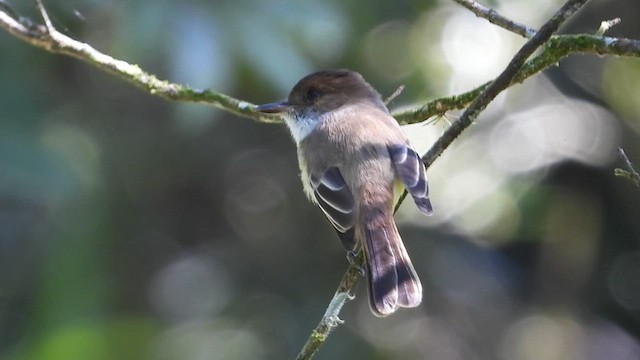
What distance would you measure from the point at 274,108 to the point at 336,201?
1.96 feet

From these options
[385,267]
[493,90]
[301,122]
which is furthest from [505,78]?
[301,122]

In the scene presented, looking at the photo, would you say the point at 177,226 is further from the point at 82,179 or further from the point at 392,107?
the point at 392,107

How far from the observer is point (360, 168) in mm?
3535

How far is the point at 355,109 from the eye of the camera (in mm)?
4035

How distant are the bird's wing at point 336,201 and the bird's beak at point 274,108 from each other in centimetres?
30

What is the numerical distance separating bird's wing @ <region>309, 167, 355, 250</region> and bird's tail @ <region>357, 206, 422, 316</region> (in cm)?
4

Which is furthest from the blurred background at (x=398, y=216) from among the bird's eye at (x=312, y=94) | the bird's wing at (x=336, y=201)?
the bird's wing at (x=336, y=201)

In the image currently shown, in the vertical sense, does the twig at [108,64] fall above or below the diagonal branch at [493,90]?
above

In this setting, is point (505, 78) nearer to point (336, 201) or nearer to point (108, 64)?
point (336, 201)

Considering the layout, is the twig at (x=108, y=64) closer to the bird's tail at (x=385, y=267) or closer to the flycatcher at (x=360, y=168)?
the flycatcher at (x=360, y=168)

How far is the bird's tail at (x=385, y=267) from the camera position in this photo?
9.93ft

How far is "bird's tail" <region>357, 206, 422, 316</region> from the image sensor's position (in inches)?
119

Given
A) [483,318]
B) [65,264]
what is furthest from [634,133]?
[65,264]

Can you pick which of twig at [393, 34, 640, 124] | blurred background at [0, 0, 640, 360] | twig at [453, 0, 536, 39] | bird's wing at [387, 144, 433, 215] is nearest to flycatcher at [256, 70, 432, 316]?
bird's wing at [387, 144, 433, 215]
